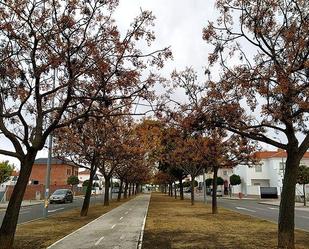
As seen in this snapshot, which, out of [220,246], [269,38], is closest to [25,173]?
[220,246]

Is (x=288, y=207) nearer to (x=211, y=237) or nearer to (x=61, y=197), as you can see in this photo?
(x=211, y=237)

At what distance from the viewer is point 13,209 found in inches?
479

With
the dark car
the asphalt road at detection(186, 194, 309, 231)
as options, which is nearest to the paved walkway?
the asphalt road at detection(186, 194, 309, 231)

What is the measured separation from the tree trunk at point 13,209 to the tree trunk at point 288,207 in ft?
24.0

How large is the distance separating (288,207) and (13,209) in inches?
304

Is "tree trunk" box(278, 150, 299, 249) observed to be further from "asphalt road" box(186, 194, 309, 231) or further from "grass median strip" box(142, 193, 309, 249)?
"asphalt road" box(186, 194, 309, 231)

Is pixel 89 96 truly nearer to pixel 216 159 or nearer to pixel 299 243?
pixel 299 243

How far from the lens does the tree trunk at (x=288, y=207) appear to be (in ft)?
38.8

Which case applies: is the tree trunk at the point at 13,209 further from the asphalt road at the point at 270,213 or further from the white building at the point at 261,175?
the white building at the point at 261,175

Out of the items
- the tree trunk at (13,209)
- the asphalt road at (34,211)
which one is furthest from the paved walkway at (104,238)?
the asphalt road at (34,211)

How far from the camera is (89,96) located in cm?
1336

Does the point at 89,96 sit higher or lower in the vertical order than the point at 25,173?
higher

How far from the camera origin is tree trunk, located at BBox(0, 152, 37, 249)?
1189 cm

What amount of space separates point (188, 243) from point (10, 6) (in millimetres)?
9064
